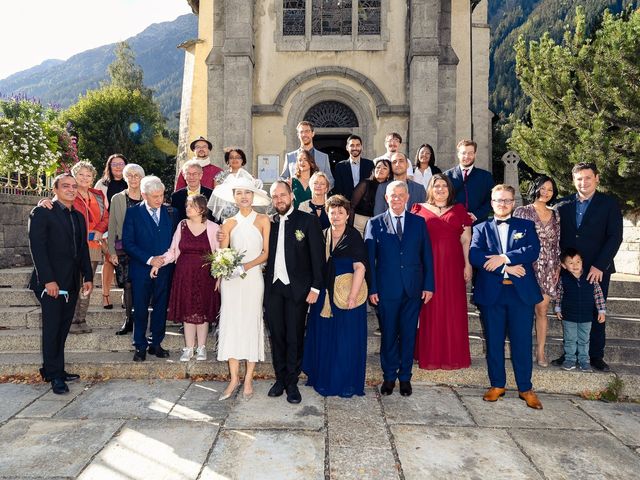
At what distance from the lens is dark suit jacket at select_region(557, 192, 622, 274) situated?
5.09 m

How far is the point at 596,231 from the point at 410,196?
212 centimetres

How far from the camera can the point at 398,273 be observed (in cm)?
478

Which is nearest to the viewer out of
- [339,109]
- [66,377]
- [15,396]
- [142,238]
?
[15,396]

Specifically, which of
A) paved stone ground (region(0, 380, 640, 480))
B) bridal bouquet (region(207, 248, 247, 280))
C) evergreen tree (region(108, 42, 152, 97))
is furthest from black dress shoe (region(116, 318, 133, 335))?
evergreen tree (region(108, 42, 152, 97))

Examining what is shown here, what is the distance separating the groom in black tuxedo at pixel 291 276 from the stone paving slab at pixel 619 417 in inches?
116

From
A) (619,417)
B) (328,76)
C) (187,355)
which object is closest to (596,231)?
(619,417)

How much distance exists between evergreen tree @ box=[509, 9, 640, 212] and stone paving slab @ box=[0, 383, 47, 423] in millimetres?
11098

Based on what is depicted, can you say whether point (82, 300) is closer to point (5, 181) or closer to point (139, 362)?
point (139, 362)

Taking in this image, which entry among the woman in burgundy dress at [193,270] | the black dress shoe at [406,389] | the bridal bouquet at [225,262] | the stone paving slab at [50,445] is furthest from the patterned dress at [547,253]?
the stone paving slab at [50,445]

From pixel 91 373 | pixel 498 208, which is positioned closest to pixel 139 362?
pixel 91 373

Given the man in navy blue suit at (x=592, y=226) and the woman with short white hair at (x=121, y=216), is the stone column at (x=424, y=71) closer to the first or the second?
the man in navy blue suit at (x=592, y=226)

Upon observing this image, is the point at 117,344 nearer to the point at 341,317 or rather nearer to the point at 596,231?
the point at 341,317

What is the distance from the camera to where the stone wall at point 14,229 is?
30.4ft

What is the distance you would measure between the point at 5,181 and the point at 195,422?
890 centimetres
